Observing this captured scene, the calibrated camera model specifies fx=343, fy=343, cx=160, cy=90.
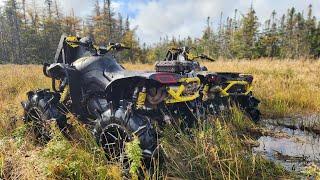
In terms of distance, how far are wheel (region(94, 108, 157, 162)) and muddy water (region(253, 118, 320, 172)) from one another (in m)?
1.55

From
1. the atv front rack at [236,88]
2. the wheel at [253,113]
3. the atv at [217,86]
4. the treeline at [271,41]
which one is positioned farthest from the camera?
the treeline at [271,41]

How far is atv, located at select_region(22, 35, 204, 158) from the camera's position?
146 inches

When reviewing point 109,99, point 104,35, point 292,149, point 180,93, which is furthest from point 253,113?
point 104,35

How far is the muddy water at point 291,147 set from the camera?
14.5 ft

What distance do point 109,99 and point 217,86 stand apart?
2.07 m

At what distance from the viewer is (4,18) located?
5803cm

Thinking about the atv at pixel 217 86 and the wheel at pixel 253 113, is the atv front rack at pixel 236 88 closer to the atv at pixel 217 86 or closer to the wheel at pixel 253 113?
the atv at pixel 217 86

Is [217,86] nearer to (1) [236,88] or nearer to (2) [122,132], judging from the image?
(1) [236,88]

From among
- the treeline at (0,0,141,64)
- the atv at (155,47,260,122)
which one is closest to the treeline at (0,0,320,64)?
the treeline at (0,0,141,64)

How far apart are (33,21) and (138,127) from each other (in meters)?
55.2

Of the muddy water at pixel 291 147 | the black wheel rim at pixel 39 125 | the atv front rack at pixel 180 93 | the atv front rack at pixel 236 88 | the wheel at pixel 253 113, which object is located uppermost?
the atv front rack at pixel 180 93

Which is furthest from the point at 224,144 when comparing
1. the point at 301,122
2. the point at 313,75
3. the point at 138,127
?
the point at 313,75

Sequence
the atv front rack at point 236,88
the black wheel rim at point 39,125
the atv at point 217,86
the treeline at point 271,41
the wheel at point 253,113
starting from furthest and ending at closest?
the treeline at point 271,41
the wheel at point 253,113
the atv front rack at point 236,88
the atv at point 217,86
the black wheel rim at point 39,125

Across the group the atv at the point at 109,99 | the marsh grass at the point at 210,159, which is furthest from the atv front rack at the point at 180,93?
the marsh grass at the point at 210,159
